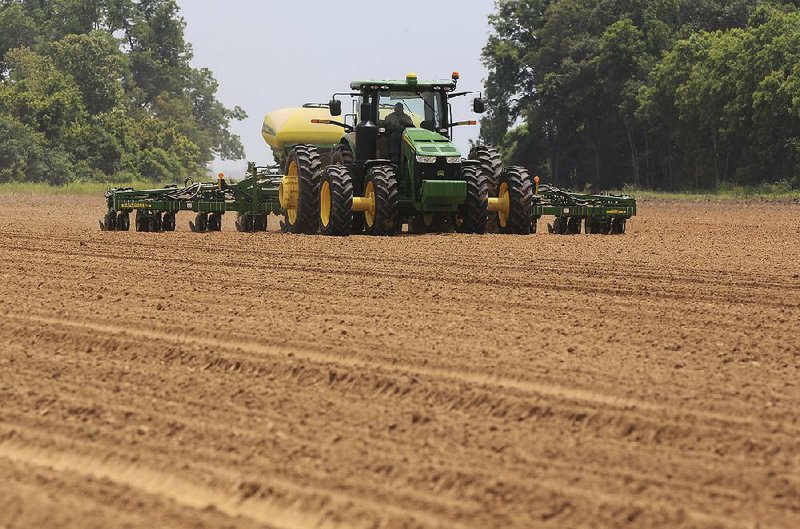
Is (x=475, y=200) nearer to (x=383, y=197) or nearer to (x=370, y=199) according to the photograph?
(x=383, y=197)

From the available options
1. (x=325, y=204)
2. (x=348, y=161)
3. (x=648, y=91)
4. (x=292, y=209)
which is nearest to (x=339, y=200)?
(x=325, y=204)

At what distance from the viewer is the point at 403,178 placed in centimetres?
2056

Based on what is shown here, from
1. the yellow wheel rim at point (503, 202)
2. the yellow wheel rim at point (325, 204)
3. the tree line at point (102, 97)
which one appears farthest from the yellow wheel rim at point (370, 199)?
the tree line at point (102, 97)

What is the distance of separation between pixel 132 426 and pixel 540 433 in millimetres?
2058

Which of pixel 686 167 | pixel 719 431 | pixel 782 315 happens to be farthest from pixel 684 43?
pixel 719 431

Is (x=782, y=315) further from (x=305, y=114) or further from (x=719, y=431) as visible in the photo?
(x=305, y=114)

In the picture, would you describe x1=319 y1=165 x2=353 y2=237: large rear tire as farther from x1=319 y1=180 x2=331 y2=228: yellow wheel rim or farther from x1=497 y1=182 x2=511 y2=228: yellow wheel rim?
x1=497 y1=182 x2=511 y2=228: yellow wheel rim

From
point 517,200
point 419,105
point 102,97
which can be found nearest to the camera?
point 517,200

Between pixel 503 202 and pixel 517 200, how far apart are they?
15.8 inches

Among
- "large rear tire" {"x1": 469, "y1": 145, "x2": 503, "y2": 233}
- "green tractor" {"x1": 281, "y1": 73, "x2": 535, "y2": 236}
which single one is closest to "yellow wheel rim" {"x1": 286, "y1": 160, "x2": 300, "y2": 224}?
"green tractor" {"x1": 281, "y1": 73, "x2": 535, "y2": 236}

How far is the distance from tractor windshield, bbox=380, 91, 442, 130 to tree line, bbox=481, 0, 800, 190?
31983 mm

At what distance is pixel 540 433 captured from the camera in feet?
23.2

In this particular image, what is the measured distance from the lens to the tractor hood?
1986 cm

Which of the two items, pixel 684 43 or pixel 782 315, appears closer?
pixel 782 315
